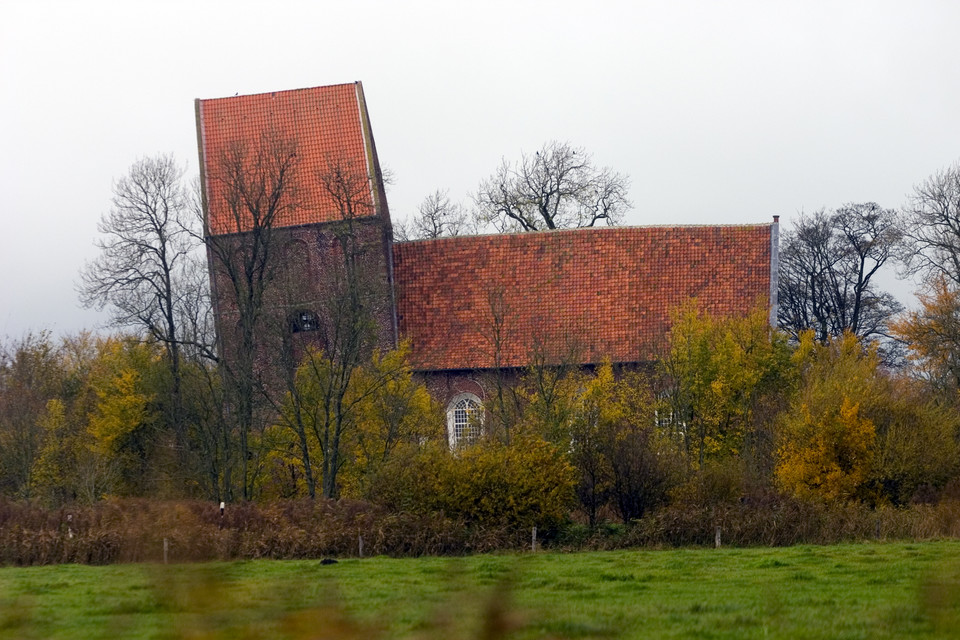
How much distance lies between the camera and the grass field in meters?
4.00

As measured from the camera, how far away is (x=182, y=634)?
3.86 meters

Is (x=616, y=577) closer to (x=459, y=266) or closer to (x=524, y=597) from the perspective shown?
(x=524, y=597)

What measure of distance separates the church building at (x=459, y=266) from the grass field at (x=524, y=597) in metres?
19.2

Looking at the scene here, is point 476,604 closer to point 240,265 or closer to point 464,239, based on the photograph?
point 240,265

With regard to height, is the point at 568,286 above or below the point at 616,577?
above

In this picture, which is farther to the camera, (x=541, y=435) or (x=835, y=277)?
(x=835, y=277)

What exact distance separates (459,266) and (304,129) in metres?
7.43

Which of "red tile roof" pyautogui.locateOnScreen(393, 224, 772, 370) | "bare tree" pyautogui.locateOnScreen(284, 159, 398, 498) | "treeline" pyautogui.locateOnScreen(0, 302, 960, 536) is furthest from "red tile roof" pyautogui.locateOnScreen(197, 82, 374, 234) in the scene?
"treeline" pyautogui.locateOnScreen(0, 302, 960, 536)

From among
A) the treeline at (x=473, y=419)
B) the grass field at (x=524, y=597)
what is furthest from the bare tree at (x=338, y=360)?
the grass field at (x=524, y=597)

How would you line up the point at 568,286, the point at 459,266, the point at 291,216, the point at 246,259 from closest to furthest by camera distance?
the point at 246,259
the point at 291,216
the point at 568,286
the point at 459,266

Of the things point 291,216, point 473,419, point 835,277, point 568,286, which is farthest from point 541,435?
point 835,277

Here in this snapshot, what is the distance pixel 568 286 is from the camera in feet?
134

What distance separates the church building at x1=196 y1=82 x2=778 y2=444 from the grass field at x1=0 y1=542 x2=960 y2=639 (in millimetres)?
→ 19230

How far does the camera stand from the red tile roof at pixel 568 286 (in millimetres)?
39281
